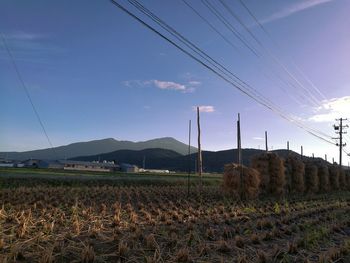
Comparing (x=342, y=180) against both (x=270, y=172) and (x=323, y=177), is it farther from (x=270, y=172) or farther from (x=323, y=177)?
(x=270, y=172)

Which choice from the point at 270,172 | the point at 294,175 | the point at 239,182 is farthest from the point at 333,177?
the point at 239,182

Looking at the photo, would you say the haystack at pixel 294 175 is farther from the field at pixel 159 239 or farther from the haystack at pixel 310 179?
the field at pixel 159 239

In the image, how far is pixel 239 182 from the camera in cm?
2527

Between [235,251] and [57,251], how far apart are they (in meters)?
3.87

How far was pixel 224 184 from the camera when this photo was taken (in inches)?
1022

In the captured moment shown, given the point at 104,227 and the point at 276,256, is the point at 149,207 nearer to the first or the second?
the point at 104,227

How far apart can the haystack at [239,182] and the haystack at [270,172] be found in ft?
13.3

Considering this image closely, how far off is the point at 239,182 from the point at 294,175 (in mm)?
13354

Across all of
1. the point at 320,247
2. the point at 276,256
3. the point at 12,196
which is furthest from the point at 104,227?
the point at 12,196

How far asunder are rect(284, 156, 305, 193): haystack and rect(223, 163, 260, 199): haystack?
1093cm

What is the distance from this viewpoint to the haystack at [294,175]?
35987 millimetres

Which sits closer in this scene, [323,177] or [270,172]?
[270,172]

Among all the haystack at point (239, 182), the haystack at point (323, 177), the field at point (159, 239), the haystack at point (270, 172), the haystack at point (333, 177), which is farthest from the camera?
the haystack at point (333, 177)

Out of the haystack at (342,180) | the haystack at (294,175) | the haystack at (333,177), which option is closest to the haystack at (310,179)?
the haystack at (294,175)
